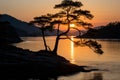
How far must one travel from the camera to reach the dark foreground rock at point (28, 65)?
4878 centimetres

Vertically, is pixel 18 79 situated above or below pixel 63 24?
below

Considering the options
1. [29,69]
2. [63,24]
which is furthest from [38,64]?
[63,24]

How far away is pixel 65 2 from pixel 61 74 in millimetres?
12714

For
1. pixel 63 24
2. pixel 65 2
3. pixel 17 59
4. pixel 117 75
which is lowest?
pixel 117 75

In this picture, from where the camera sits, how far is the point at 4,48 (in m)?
55.2

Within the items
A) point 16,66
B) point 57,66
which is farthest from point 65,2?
point 16,66

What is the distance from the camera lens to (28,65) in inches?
1971

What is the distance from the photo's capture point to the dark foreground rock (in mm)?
48784

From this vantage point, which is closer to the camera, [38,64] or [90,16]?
[38,64]

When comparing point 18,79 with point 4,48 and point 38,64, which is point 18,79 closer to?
point 38,64

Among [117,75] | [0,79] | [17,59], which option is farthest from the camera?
[117,75]

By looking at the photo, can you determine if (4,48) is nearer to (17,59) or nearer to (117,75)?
(17,59)

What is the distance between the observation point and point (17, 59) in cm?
5034

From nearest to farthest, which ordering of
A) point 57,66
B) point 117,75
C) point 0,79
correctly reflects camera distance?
1. point 0,79
2. point 57,66
3. point 117,75
